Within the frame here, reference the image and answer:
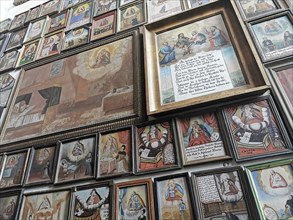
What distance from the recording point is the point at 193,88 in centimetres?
129

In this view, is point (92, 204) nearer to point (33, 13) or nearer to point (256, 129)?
point (256, 129)

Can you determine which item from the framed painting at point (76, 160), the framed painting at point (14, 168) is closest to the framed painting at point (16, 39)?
the framed painting at point (14, 168)

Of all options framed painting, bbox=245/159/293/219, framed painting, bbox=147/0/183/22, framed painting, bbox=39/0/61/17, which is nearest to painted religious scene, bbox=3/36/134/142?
framed painting, bbox=147/0/183/22

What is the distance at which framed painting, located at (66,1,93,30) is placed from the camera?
2260 mm

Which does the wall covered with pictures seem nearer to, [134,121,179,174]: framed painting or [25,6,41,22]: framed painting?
[134,121,179,174]: framed painting

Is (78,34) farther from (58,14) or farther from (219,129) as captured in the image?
(219,129)

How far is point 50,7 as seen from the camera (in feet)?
9.08

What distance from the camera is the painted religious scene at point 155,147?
1135 millimetres

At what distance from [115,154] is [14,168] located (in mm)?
718

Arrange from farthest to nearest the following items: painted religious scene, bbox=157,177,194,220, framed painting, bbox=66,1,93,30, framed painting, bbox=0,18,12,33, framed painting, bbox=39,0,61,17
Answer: framed painting, bbox=0,18,12,33, framed painting, bbox=39,0,61,17, framed painting, bbox=66,1,93,30, painted religious scene, bbox=157,177,194,220

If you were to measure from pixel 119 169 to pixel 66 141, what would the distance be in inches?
17.2

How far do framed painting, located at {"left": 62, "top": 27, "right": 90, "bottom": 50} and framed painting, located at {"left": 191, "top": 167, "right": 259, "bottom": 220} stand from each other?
1.56 meters

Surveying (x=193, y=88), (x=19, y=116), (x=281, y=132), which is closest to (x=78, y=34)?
(x=19, y=116)

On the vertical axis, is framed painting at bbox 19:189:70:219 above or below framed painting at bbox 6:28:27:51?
below
